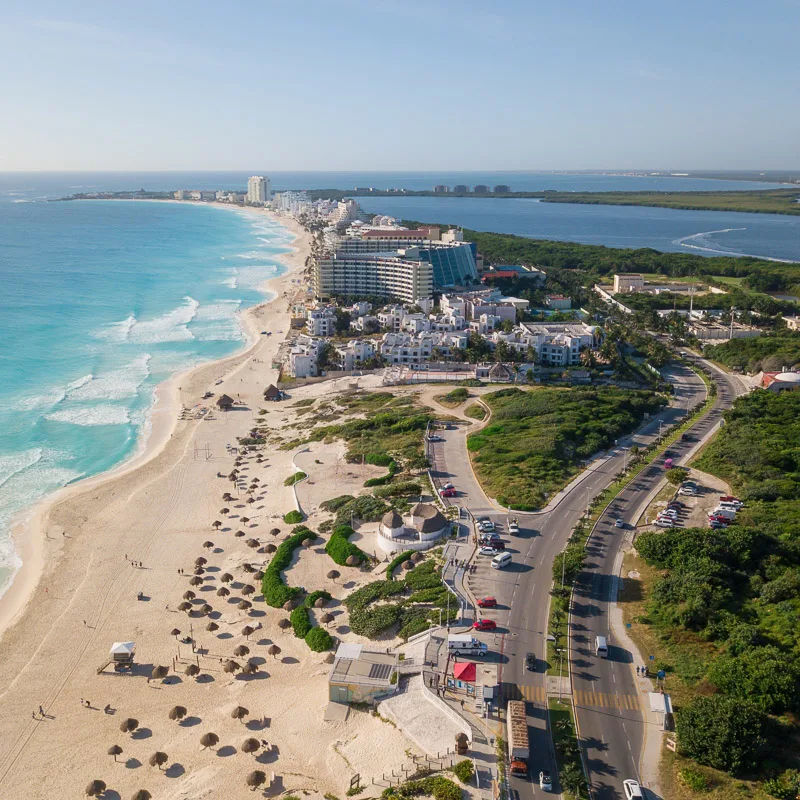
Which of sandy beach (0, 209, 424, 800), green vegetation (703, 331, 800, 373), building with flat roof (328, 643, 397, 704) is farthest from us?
green vegetation (703, 331, 800, 373)

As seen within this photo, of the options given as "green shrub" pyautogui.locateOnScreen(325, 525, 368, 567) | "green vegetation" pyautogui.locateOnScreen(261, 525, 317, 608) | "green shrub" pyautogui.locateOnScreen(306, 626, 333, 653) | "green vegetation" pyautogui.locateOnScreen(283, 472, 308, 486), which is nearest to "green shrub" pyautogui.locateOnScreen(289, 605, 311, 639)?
"green shrub" pyautogui.locateOnScreen(306, 626, 333, 653)

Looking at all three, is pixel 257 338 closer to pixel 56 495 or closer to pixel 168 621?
pixel 56 495

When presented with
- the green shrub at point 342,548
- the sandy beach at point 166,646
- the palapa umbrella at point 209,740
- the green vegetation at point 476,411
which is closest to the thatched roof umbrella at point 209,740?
the palapa umbrella at point 209,740

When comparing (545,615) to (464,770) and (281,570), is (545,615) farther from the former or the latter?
(281,570)

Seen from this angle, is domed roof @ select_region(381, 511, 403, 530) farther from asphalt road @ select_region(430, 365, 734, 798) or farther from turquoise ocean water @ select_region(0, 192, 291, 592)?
turquoise ocean water @ select_region(0, 192, 291, 592)

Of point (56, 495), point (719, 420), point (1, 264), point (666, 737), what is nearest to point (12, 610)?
point (56, 495)

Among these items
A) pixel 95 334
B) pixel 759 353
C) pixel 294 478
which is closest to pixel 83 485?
pixel 294 478
